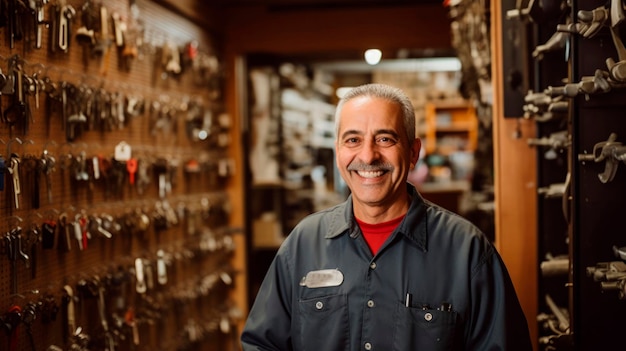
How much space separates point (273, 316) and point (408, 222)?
52cm

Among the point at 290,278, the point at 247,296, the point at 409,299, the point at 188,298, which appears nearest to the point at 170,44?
the point at 188,298

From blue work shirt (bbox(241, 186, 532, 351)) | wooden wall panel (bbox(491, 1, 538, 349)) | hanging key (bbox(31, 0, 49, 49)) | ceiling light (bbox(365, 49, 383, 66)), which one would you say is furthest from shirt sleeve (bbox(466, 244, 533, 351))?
ceiling light (bbox(365, 49, 383, 66))

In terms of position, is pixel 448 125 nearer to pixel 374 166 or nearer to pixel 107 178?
pixel 107 178

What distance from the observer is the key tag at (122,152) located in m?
3.85

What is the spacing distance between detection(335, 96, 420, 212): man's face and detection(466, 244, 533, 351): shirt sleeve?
0.37 metres

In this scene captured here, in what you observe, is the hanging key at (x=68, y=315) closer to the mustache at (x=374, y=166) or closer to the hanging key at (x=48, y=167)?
the hanging key at (x=48, y=167)

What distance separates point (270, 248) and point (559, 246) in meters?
4.08

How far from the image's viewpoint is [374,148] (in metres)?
2.28

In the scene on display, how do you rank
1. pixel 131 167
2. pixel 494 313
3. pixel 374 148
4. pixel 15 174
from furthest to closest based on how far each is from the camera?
pixel 131 167
pixel 15 174
pixel 374 148
pixel 494 313

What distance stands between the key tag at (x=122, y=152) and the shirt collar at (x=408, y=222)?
1752mm

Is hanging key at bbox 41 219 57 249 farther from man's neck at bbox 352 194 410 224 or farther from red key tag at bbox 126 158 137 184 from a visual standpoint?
man's neck at bbox 352 194 410 224

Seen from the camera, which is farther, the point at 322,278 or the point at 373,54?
the point at 373,54

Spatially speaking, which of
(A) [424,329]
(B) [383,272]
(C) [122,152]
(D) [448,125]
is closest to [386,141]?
(B) [383,272]

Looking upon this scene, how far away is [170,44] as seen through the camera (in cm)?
484
